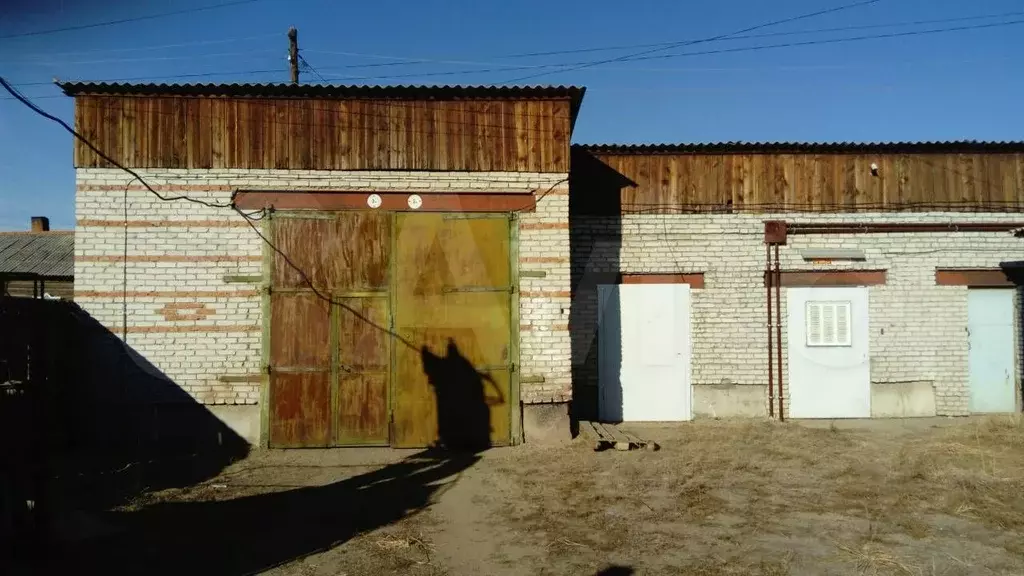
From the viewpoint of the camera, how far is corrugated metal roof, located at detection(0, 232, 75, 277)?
778 inches

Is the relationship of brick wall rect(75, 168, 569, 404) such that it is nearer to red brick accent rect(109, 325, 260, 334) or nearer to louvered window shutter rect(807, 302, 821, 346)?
red brick accent rect(109, 325, 260, 334)

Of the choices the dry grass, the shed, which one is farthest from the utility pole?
the dry grass

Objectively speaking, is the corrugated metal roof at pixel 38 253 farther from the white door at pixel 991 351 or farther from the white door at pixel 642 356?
the white door at pixel 991 351

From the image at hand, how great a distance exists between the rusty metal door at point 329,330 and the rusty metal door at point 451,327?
0.25 metres

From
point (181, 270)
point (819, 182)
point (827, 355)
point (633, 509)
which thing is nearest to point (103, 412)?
point (181, 270)

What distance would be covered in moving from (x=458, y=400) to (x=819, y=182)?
6859 mm

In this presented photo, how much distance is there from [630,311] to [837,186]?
157 inches

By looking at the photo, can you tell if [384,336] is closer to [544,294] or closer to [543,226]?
[544,294]

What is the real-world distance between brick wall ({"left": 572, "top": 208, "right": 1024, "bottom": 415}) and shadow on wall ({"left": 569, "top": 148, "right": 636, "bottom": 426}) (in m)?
0.02

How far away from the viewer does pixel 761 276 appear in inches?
411

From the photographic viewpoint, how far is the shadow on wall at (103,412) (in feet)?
23.5

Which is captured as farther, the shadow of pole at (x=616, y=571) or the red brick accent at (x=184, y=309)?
the red brick accent at (x=184, y=309)

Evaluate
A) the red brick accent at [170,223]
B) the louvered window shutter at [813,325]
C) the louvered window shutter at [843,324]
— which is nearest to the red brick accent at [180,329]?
the red brick accent at [170,223]

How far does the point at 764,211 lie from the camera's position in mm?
10484
